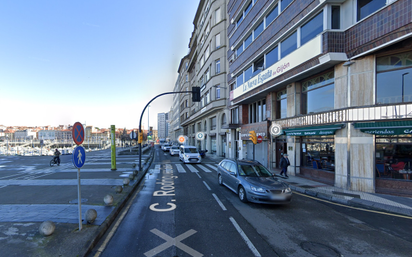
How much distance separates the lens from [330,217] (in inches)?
246

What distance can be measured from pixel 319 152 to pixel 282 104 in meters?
4.96

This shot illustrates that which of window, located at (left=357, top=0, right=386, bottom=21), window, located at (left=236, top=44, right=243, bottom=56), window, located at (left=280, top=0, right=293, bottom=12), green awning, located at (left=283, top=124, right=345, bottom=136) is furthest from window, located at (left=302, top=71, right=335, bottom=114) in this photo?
window, located at (left=236, top=44, right=243, bottom=56)

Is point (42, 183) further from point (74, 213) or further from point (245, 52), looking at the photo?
point (245, 52)

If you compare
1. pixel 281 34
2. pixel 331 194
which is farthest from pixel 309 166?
pixel 281 34

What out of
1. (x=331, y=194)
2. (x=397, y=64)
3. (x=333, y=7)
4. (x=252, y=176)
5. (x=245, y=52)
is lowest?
(x=331, y=194)

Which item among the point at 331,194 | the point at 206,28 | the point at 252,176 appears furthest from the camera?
the point at 206,28

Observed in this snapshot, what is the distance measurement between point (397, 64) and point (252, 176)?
316 inches

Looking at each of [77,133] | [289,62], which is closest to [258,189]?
[77,133]

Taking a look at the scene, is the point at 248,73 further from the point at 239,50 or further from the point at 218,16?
the point at 218,16

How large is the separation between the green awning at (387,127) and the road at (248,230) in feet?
12.0

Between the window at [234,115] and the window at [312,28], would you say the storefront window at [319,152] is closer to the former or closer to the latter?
the window at [312,28]

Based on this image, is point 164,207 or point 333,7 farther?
point 333,7

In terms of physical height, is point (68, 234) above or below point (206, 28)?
below

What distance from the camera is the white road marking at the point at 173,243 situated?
4.02 m
